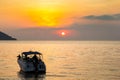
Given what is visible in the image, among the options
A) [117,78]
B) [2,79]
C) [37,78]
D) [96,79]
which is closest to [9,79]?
[2,79]

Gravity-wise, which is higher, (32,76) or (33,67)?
(33,67)

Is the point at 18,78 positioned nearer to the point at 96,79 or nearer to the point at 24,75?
the point at 24,75

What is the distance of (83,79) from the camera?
5159 centimetres

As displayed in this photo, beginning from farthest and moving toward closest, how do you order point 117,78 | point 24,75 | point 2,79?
point 24,75 < point 117,78 < point 2,79

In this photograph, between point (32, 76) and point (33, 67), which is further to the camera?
point (33, 67)

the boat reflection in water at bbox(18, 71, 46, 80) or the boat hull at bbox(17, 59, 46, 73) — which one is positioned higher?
the boat hull at bbox(17, 59, 46, 73)

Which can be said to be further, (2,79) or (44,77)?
(44,77)

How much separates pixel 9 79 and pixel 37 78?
5303 mm

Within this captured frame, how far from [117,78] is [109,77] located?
186 centimetres

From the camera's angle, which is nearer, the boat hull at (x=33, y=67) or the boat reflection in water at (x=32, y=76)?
the boat reflection in water at (x=32, y=76)

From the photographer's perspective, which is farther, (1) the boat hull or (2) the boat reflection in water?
(1) the boat hull

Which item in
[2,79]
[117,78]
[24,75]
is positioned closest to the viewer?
[2,79]

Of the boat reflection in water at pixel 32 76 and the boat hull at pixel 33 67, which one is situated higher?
the boat hull at pixel 33 67

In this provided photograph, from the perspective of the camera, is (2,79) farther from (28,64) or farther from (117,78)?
(117,78)
